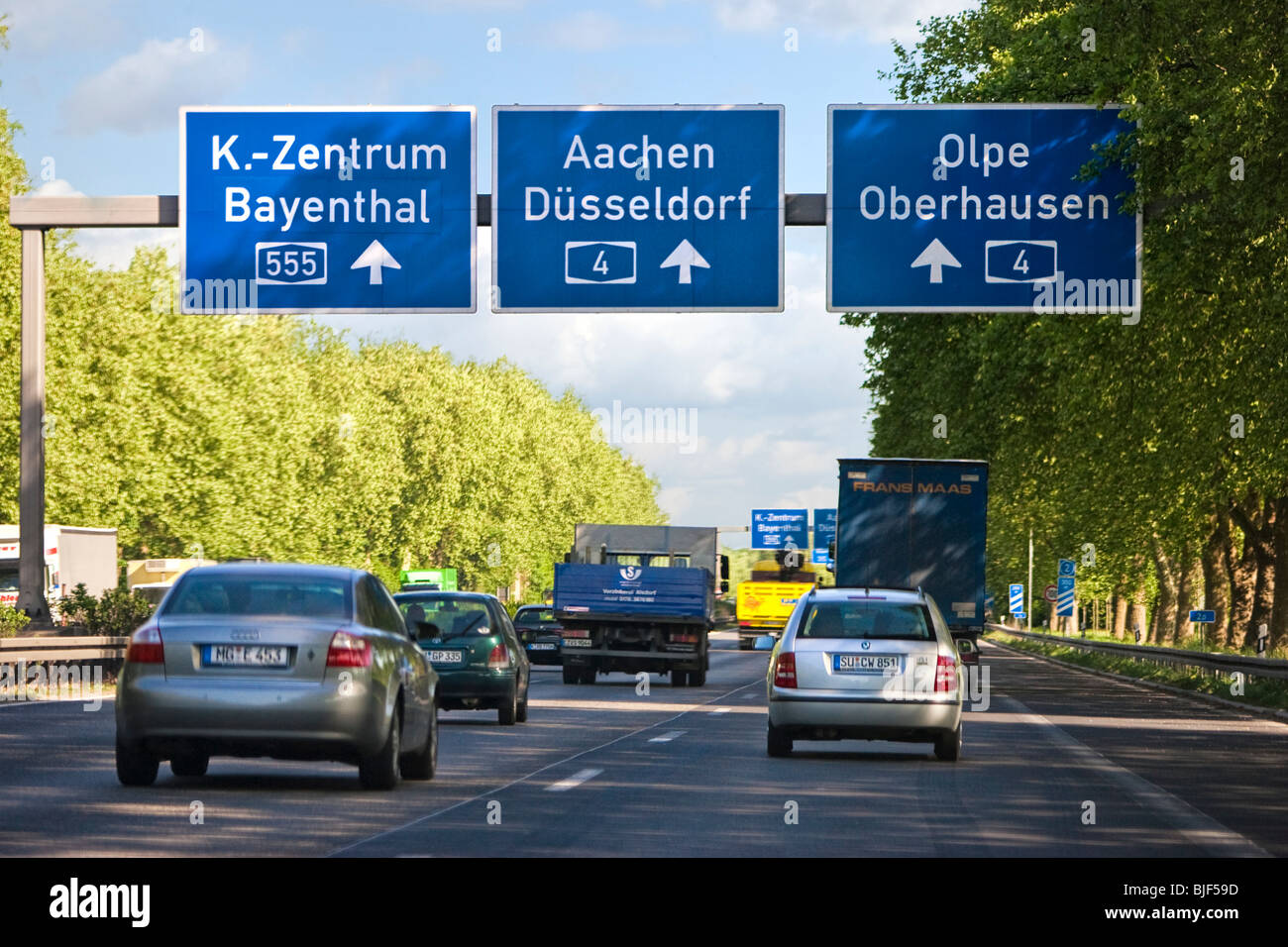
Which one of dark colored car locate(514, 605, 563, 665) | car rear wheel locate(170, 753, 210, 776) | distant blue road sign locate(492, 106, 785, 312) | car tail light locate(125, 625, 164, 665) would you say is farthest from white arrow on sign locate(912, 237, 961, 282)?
dark colored car locate(514, 605, 563, 665)

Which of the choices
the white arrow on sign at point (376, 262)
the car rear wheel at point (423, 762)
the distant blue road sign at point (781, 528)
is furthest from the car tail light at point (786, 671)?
the distant blue road sign at point (781, 528)

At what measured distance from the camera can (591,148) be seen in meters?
24.5

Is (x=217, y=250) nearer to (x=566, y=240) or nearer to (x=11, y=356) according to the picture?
(x=566, y=240)

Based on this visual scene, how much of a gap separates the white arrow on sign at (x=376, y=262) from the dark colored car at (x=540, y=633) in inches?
823

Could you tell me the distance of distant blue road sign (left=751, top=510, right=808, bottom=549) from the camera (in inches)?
4321

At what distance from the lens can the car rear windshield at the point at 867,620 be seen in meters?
18.8

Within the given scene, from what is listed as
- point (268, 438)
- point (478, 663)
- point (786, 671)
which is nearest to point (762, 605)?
point (268, 438)

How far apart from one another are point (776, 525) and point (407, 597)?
86362mm

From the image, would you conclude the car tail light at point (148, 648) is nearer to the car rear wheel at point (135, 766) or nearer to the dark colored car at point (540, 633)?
the car rear wheel at point (135, 766)

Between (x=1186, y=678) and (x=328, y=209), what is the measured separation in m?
22.2

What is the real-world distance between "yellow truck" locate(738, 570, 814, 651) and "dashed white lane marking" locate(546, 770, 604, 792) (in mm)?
56227

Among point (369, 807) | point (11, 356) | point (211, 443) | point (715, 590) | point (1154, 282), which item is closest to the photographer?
point (369, 807)

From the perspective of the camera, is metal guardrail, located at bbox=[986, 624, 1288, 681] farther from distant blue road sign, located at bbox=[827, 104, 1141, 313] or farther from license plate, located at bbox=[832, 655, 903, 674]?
license plate, located at bbox=[832, 655, 903, 674]
